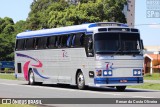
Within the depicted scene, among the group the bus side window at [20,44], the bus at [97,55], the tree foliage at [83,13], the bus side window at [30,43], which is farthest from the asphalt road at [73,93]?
the tree foliage at [83,13]

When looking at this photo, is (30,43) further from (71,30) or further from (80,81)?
(80,81)

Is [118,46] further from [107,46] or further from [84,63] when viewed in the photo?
[84,63]

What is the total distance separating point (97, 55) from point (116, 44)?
109 centimetres

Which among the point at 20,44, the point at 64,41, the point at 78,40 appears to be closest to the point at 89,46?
the point at 78,40

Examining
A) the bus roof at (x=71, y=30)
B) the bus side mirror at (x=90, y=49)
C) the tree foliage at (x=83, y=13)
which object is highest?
the tree foliage at (x=83, y=13)

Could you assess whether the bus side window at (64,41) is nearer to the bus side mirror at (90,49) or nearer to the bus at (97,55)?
the bus at (97,55)

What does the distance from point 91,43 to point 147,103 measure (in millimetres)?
7970

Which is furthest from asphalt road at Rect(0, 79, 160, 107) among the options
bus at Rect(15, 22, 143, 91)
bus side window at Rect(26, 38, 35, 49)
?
bus side window at Rect(26, 38, 35, 49)

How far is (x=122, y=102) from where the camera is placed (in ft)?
57.5

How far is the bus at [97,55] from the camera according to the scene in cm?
2439

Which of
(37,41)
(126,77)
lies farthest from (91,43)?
(37,41)

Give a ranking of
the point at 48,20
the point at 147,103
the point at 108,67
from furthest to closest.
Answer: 1. the point at 48,20
2. the point at 108,67
3. the point at 147,103

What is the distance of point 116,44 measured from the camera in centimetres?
2452

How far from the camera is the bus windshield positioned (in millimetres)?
24391
